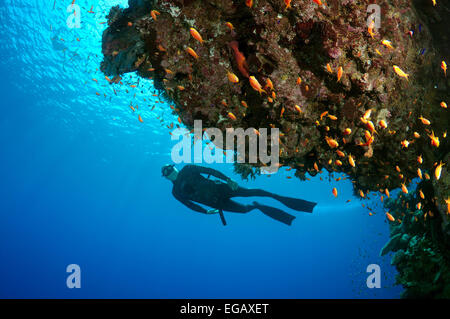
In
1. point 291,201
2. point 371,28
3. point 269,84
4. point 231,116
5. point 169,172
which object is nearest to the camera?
point 371,28

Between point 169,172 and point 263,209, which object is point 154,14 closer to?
point 169,172

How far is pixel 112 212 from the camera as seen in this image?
70000 mm

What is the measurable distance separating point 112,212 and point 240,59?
77.5 meters

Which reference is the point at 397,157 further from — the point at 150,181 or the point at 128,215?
the point at 128,215

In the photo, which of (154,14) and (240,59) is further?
(240,59)

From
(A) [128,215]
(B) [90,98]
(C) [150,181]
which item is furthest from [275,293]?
(B) [90,98]

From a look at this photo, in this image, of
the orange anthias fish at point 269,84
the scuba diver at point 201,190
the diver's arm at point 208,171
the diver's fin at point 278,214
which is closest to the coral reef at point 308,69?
the orange anthias fish at point 269,84

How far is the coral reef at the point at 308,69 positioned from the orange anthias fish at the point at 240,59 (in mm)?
22

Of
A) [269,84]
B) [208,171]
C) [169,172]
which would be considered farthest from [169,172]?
[269,84]

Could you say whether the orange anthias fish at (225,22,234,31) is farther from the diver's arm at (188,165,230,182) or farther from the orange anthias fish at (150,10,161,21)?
the diver's arm at (188,165,230,182)

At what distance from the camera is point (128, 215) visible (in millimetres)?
73062

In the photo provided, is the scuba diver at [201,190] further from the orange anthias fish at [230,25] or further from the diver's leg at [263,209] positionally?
the orange anthias fish at [230,25]

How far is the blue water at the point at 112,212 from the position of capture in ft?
64.0

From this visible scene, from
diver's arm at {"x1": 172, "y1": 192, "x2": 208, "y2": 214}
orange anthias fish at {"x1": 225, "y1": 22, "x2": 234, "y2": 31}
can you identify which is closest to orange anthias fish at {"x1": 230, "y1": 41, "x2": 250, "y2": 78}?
orange anthias fish at {"x1": 225, "y1": 22, "x2": 234, "y2": 31}
